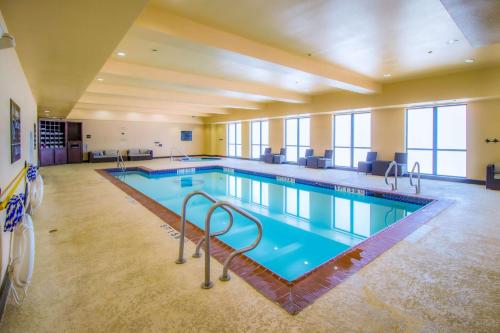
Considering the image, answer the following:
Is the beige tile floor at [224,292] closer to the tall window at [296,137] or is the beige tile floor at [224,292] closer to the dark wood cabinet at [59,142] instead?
the tall window at [296,137]

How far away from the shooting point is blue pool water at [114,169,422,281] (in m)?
3.79

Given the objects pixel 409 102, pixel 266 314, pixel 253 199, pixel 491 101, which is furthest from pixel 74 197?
pixel 491 101

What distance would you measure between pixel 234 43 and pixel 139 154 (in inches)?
497

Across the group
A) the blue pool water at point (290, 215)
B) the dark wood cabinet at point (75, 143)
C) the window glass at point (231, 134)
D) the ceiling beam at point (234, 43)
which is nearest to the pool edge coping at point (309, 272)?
the blue pool water at point (290, 215)

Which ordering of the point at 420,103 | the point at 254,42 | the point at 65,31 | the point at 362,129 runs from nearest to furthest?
the point at 65,31 → the point at 254,42 → the point at 420,103 → the point at 362,129

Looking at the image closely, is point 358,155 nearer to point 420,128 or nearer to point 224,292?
point 420,128

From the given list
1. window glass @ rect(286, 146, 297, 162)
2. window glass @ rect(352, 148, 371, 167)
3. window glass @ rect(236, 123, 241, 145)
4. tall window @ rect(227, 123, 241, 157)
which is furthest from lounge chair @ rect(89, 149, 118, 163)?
window glass @ rect(352, 148, 371, 167)

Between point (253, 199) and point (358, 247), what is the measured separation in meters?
3.92

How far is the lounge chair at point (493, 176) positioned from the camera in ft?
21.1

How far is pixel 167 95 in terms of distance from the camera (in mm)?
9391

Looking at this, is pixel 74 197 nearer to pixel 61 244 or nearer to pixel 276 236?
pixel 61 244

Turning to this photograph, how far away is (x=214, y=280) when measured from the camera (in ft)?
7.91

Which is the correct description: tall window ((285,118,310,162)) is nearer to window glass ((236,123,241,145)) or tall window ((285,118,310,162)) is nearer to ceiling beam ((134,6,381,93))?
window glass ((236,123,241,145))

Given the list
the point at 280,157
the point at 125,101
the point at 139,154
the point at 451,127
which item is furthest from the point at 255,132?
the point at 451,127
